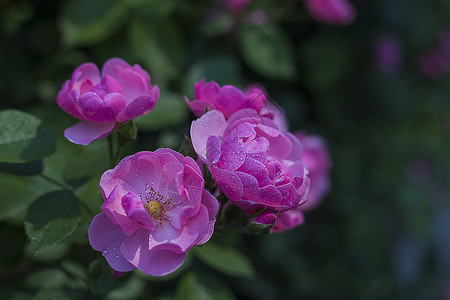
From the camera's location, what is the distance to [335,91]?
2.43m

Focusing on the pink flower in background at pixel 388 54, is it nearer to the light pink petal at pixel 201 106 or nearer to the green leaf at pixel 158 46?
the green leaf at pixel 158 46

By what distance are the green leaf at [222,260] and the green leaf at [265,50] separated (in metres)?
0.67

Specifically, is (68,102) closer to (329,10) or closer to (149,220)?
(149,220)

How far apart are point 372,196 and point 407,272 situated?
2.99 ft

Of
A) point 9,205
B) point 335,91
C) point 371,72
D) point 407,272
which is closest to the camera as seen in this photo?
point 9,205

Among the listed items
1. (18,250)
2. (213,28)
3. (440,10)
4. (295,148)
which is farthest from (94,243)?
(440,10)

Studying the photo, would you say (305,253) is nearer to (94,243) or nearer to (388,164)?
(388,164)

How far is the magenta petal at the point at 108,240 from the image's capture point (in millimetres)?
675

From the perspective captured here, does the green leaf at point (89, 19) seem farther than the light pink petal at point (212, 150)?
Yes

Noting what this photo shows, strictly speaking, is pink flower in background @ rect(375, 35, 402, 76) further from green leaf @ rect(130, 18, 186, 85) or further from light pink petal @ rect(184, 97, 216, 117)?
light pink petal @ rect(184, 97, 216, 117)

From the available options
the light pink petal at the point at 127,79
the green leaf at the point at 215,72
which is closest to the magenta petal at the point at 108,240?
the light pink petal at the point at 127,79

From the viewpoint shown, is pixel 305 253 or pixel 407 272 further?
pixel 407 272

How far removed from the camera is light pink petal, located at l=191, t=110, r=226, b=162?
0.74 metres

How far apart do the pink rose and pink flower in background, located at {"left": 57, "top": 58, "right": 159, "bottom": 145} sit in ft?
0.38
